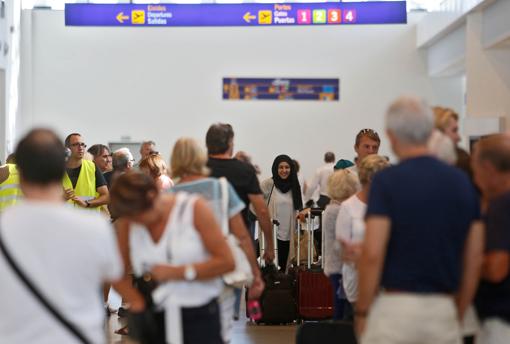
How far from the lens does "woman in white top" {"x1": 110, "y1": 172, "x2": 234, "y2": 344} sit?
3.86 metres

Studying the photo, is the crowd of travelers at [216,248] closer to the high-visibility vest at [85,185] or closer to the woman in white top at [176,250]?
the woman in white top at [176,250]

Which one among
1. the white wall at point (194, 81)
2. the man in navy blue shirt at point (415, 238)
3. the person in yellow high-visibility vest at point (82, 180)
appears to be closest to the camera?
the man in navy blue shirt at point (415, 238)

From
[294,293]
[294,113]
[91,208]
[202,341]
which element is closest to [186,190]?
[202,341]

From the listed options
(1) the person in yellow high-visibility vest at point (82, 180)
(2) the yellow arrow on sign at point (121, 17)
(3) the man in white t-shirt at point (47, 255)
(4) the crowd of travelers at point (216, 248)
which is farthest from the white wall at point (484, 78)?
(3) the man in white t-shirt at point (47, 255)

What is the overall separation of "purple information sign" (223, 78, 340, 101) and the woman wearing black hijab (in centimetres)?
876

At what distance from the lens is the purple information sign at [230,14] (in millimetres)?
19281

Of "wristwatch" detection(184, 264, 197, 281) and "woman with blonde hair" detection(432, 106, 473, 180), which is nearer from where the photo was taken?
"wristwatch" detection(184, 264, 197, 281)

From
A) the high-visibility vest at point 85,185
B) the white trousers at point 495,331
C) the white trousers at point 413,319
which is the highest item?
the high-visibility vest at point 85,185

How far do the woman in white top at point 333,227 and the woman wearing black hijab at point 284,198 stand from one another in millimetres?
5090

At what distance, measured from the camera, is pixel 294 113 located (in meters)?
20.5

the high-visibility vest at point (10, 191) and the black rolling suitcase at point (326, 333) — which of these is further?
the high-visibility vest at point (10, 191)

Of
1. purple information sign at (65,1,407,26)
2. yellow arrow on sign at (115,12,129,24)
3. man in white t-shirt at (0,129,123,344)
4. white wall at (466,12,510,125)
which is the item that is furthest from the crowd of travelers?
yellow arrow on sign at (115,12,129,24)

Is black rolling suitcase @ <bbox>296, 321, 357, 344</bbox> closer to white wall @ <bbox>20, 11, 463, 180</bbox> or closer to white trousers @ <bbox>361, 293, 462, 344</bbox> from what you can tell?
white trousers @ <bbox>361, 293, 462, 344</bbox>

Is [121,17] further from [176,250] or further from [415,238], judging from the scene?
[415,238]
